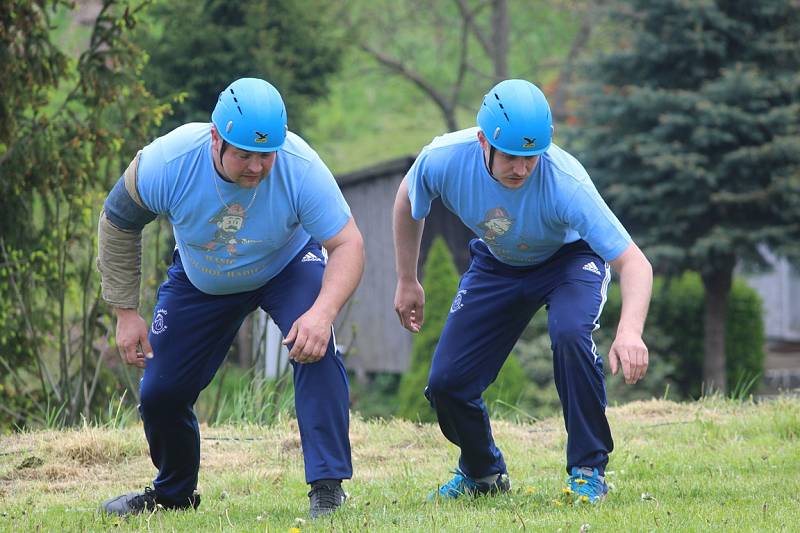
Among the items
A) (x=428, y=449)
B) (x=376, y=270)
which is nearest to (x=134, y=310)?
(x=428, y=449)

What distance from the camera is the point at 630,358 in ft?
15.9

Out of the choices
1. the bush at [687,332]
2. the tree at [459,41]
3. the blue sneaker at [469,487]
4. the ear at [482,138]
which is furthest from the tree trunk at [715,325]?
the ear at [482,138]

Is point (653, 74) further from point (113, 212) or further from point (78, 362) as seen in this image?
point (113, 212)

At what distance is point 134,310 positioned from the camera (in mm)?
5594

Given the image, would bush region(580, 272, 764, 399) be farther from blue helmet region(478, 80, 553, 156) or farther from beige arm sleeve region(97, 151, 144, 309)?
beige arm sleeve region(97, 151, 144, 309)

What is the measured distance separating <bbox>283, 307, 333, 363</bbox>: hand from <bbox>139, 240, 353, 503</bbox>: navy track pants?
0.25 meters

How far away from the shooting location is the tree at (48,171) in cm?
1009

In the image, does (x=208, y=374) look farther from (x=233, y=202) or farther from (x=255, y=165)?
(x=255, y=165)

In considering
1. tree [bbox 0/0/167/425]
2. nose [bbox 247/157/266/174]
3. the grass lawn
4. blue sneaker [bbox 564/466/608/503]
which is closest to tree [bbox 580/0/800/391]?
tree [bbox 0/0/167/425]

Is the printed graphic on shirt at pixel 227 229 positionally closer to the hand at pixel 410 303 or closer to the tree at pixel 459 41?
the hand at pixel 410 303

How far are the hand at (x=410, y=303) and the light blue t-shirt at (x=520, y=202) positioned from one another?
384 mm

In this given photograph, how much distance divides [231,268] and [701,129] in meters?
13.0

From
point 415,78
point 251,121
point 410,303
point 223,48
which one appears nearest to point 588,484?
point 410,303

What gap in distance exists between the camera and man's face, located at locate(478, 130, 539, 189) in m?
5.40
